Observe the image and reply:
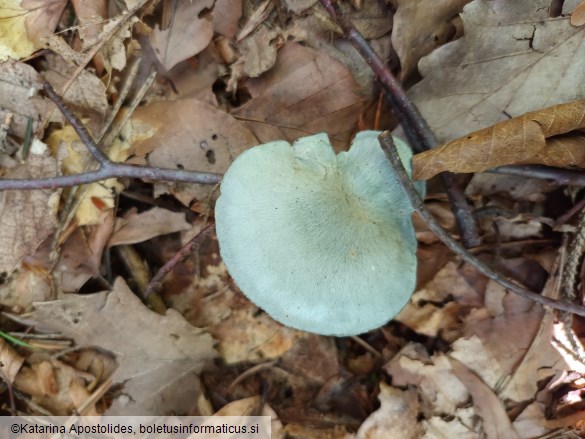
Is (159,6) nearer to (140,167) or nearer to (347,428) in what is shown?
(140,167)

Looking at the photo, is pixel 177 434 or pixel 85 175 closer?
pixel 85 175

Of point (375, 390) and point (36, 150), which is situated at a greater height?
point (36, 150)

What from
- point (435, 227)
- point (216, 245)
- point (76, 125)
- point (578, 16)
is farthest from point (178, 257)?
point (578, 16)

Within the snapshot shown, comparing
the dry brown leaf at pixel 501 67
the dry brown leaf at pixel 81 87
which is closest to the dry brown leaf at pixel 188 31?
the dry brown leaf at pixel 81 87

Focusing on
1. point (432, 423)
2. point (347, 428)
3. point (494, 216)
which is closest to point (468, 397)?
point (432, 423)

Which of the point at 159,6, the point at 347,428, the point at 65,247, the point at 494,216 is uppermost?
the point at 159,6

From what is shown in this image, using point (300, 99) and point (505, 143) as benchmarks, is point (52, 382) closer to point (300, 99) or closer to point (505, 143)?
point (300, 99)
